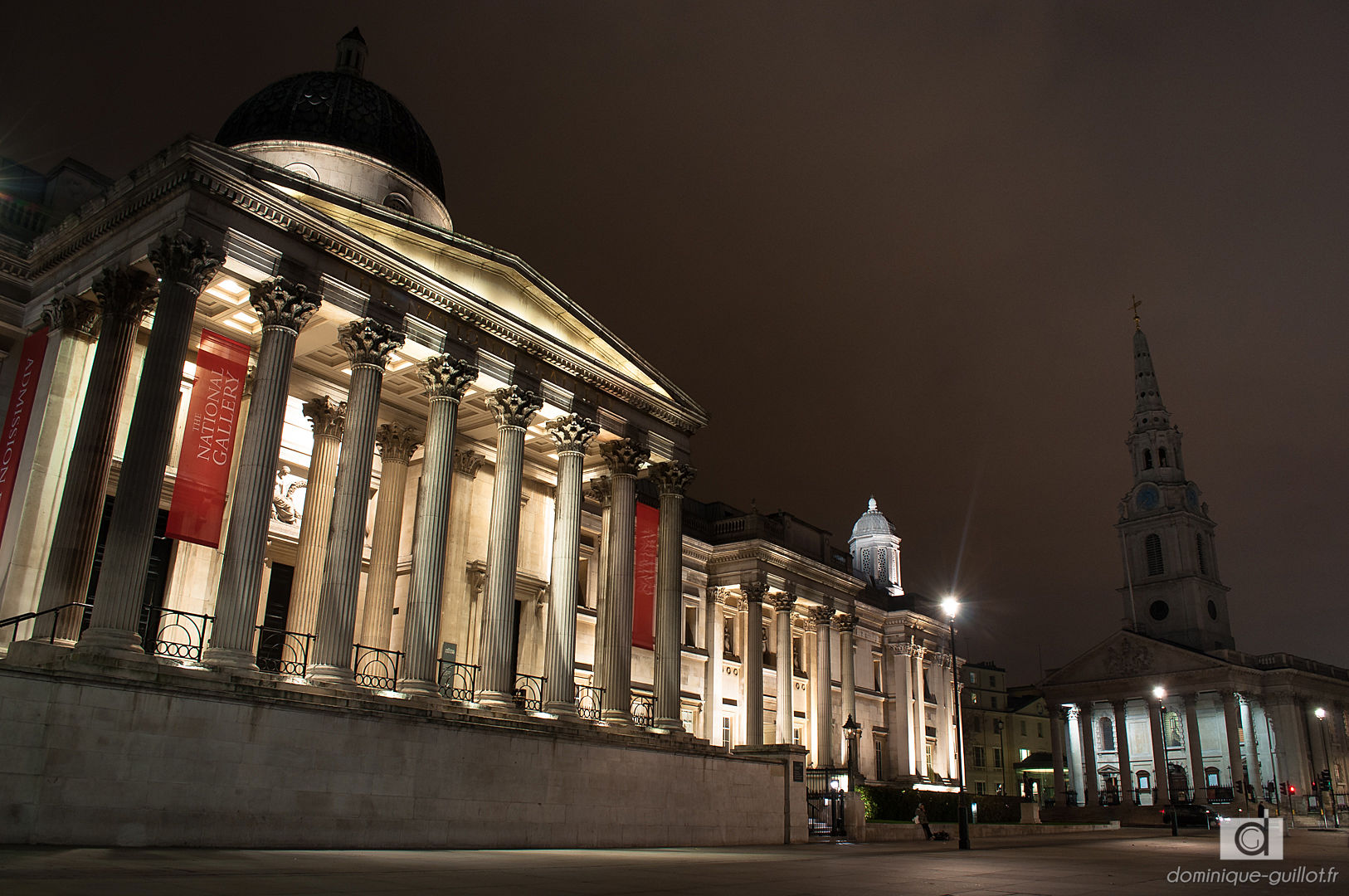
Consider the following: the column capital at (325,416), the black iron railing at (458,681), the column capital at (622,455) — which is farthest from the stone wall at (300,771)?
the column capital at (325,416)

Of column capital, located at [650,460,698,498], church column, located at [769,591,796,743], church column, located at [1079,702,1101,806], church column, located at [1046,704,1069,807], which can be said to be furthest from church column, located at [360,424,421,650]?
church column, located at [1046,704,1069,807]

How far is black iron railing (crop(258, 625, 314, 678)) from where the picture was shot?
22.1 metres

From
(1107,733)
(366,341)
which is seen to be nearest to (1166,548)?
(1107,733)

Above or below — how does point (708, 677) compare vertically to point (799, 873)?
above

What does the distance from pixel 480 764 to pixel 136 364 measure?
12150 millimetres

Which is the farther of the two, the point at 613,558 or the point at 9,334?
the point at 613,558

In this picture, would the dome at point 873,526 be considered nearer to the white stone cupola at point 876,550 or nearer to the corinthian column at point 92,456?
the white stone cupola at point 876,550

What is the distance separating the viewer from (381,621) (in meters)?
24.5

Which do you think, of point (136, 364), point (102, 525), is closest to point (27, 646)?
point (102, 525)

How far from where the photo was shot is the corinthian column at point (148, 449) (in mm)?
16109

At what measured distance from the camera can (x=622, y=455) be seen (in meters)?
28.1

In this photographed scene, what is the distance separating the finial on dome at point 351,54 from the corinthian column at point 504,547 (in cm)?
1441

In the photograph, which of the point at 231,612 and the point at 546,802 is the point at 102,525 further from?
the point at 546,802

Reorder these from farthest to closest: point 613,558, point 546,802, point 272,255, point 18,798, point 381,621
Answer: point 613,558 < point 381,621 < point 546,802 < point 272,255 < point 18,798
